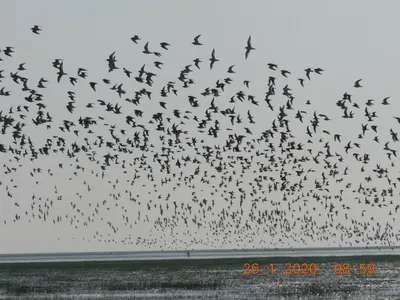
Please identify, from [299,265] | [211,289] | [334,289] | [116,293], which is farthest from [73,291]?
A: [299,265]

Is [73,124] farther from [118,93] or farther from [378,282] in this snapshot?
[378,282]

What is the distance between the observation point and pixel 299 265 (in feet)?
458

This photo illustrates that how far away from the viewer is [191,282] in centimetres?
10106

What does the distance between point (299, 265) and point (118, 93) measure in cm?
8811
